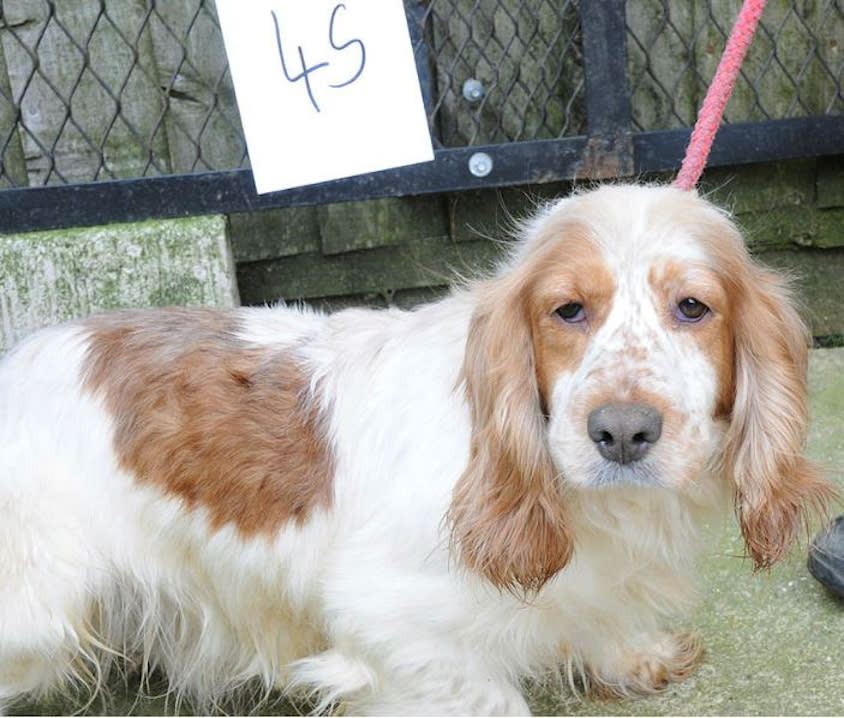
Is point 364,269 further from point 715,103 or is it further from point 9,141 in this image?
point 715,103

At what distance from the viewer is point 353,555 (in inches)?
107

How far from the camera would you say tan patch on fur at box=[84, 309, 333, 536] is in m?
2.79

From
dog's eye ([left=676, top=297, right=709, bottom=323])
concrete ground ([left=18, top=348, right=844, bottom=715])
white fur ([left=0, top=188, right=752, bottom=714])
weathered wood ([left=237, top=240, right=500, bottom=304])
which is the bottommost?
concrete ground ([left=18, top=348, right=844, bottom=715])

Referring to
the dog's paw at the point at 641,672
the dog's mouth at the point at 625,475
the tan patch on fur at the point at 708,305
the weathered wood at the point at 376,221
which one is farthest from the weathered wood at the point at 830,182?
the dog's mouth at the point at 625,475

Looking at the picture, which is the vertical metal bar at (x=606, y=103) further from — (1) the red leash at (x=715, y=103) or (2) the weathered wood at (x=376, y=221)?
(1) the red leash at (x=715, y=103)

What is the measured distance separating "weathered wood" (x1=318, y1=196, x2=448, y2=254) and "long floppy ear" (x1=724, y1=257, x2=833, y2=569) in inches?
90.8

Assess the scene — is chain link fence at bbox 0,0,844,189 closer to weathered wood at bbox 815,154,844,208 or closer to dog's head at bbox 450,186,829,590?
weathered wood at bbox 815,154,844,208

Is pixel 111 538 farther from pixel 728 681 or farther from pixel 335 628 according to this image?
pixel 728 681

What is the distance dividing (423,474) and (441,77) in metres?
2.27

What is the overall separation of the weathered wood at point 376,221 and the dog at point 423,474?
155cm

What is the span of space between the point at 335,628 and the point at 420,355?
2.05 feet

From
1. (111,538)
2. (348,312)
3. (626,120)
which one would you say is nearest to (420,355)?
(348,312)

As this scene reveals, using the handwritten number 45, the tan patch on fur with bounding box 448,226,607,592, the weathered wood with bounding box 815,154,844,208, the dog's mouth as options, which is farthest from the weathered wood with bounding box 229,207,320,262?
the dog's mouth

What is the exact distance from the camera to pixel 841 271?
4824 millimetres
